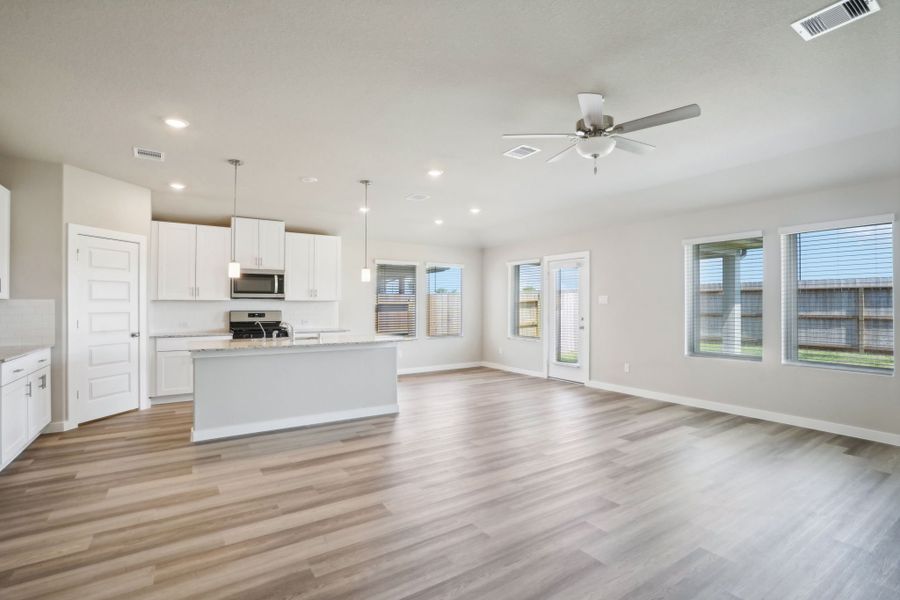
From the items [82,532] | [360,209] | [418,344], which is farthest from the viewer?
[418,344]

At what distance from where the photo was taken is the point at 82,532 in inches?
101

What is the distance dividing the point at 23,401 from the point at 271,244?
3.48m

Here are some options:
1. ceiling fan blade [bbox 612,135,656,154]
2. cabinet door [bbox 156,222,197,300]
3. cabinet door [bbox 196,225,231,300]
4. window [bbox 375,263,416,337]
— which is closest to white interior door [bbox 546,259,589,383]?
window [bbox 375,263,416,337]

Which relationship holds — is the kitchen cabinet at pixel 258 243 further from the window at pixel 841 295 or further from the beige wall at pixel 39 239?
the window at pixel 841 295

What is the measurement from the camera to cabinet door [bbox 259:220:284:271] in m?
6.57

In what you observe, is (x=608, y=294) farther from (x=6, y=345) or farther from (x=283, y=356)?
(x=6, y=345)

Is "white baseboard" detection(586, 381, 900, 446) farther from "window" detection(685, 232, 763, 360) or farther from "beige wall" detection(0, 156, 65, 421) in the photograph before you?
"beige wall" detection(0, 156, 65, 421)

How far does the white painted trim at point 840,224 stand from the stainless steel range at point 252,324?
6434 millimetres

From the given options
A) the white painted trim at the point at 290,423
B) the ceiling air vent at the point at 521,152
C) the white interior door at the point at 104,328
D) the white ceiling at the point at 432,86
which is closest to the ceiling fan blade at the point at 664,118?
the white ceiling at the point at 432,86

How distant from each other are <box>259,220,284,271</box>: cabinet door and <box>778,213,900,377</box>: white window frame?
6544 millimetres

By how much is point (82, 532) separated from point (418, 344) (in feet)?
20.2

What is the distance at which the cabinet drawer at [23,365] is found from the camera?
335 cm

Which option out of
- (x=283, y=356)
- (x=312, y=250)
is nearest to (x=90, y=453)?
(x=283, y=356)

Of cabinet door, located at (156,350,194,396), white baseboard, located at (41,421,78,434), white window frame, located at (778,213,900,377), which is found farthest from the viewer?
cabinet door, located at (156,350,194,396)
